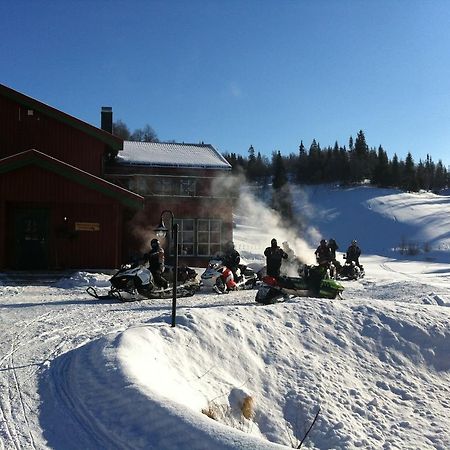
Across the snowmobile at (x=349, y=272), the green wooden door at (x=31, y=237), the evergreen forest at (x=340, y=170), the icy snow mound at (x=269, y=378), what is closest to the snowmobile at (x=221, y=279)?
the icy snow mound at (x=269, y=378)

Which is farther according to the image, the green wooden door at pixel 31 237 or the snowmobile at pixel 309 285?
the green wooden door at pixel 31 237

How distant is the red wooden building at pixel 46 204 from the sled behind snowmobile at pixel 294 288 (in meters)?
6.84

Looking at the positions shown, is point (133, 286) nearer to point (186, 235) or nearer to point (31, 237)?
point (31, 237)

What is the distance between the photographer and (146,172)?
23.7 metres

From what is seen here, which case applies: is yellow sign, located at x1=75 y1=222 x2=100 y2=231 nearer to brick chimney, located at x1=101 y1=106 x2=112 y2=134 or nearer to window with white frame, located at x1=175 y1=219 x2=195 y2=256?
window with white frame, located at x1=175 y1=219 x2=195 y2=256

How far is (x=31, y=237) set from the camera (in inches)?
712

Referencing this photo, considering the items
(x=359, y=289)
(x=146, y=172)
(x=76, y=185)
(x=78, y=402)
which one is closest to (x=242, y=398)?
(x=78, y=402)

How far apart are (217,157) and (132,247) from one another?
662cm

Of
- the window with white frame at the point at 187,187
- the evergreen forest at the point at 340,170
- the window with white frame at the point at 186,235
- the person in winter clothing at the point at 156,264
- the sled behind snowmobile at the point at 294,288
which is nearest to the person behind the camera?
the sled behind snowmobile at the point at 294,288

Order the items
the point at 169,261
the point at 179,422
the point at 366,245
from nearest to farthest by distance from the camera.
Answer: the point at 179,422
the point at 169,261
the point at 366,245

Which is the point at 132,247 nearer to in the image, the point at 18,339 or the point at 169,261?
the point at 169,261

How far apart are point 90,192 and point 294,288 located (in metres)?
8.07

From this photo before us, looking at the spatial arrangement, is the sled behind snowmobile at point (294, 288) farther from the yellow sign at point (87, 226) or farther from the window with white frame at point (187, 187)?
the window with white frame at point (187, 187)

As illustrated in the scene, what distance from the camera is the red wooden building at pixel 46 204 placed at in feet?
55.6
